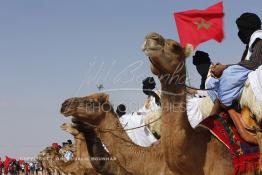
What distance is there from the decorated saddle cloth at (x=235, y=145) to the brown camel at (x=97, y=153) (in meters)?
3.32

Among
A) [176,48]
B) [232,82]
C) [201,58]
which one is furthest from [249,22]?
[176,48]

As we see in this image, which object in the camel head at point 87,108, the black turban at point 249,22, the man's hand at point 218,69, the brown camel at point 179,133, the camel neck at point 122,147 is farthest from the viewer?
the camel head at point 87,108

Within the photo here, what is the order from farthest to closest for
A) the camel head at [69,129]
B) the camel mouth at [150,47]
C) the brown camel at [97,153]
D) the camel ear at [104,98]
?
1. the camel head at [69,129]
2. the camel ear at [104,98]
3. the brown camel at [97,153]
4. the camel mouth at [150,47]

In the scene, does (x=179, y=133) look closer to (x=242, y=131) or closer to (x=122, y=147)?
(x=242, y=131)

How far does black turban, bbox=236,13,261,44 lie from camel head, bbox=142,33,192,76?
1.46 metres

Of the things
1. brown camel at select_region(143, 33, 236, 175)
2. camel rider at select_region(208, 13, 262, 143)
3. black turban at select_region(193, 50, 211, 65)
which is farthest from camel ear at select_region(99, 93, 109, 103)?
brown camel at select_region(143, 33, 236, 175)

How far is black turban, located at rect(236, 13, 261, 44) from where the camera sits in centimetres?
736

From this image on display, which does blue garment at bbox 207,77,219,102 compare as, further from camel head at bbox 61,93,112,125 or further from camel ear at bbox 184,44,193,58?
camel head at bbox 61,93,112,125

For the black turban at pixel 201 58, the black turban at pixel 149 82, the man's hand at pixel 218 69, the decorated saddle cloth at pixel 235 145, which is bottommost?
the decorated saddle cloth at pixel 235 145

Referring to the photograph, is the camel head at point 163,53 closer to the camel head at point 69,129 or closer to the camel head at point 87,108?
the camel head at point 87,108

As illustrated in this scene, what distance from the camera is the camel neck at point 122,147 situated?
28.4 ft

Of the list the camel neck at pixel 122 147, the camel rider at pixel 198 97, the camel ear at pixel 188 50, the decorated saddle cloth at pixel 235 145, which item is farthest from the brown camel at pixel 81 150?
the camel ear at pixel 188 50

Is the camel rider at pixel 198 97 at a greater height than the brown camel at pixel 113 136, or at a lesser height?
greater

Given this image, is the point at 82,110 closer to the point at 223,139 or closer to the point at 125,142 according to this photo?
the point at 125,142
